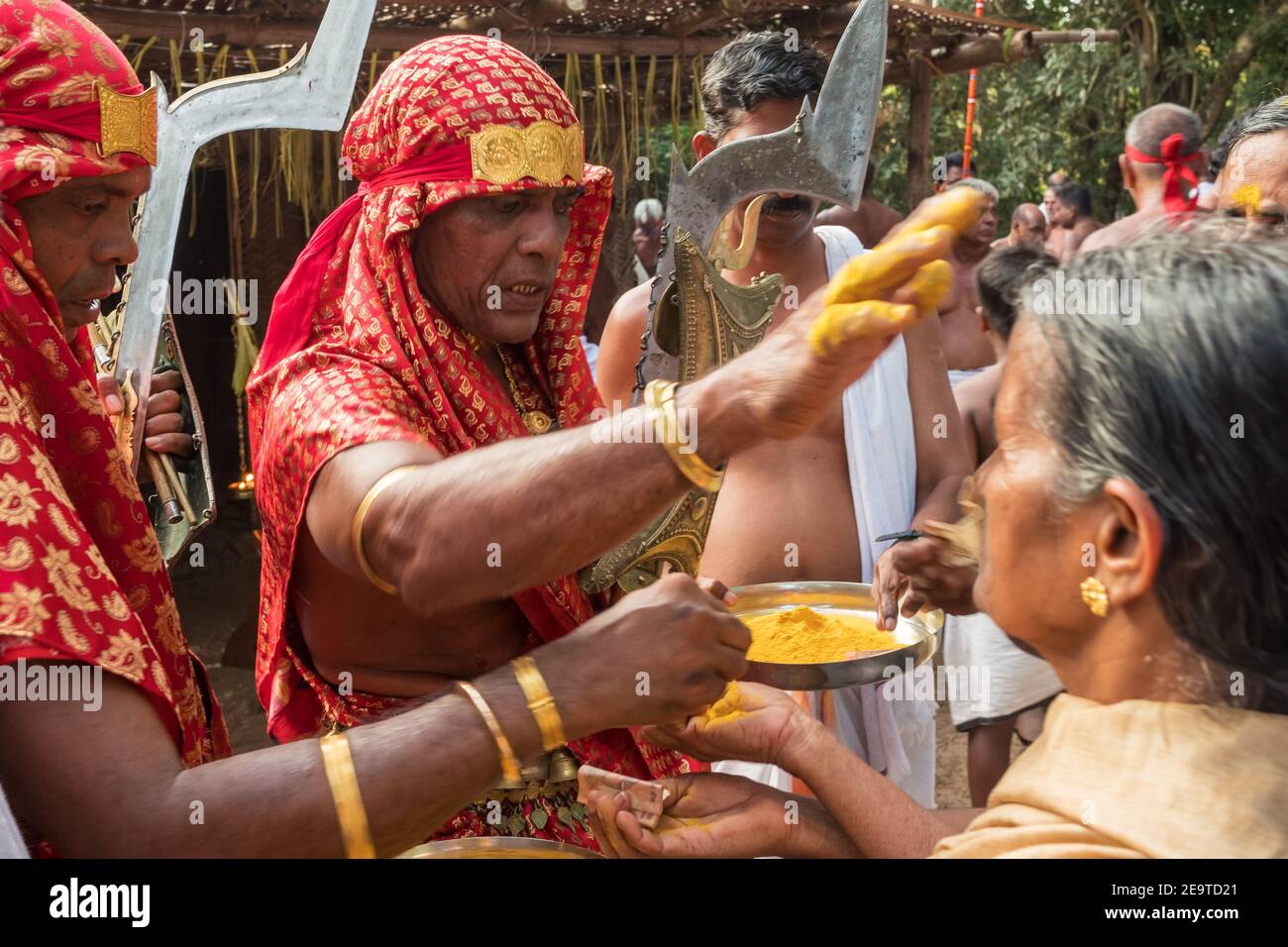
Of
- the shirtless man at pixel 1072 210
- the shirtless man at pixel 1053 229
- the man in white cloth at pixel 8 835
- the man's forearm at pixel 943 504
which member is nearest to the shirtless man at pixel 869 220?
the shirtless man at pixel 1053 229

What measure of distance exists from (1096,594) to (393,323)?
1.23 meters

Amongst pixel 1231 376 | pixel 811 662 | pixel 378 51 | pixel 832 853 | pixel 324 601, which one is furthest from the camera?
pixel 378 51

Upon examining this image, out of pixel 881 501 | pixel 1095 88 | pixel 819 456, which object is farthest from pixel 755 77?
pixel 1095 88

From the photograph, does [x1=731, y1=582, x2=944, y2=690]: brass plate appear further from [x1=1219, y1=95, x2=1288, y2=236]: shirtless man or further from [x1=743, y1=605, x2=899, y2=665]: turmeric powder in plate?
[x1=1219, y1=95, x2=1288, y2=236]: shirtless man

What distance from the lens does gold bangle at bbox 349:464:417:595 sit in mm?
1612

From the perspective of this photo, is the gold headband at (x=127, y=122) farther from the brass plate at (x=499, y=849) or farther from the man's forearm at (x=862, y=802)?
the man's forearm at (x=862, y=802)

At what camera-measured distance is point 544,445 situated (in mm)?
1585

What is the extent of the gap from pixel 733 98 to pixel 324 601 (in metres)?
1.92

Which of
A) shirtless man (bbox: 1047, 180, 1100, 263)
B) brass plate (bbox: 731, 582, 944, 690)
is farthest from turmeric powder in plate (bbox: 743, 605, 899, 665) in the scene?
shirtless man (bbox: 1047, 180, 1100, 263)

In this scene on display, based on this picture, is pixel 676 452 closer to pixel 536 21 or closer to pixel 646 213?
pixel 536 21

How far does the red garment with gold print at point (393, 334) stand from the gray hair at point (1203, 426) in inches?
40.2

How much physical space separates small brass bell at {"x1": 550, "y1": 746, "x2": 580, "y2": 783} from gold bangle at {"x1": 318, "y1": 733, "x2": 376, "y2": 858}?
66 centimetres
